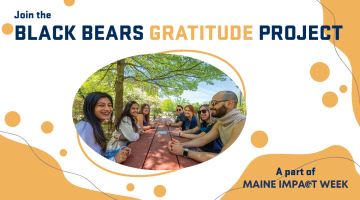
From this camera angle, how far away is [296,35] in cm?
95

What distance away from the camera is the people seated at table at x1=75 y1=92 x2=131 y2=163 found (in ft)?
3.24

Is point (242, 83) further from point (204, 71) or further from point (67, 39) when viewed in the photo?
point (67, 39)

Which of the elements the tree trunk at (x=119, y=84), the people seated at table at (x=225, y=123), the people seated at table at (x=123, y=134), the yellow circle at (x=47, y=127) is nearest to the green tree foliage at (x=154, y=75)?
the tree trunk at (x=119, y=84)

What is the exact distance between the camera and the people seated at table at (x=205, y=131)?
153 centimetres

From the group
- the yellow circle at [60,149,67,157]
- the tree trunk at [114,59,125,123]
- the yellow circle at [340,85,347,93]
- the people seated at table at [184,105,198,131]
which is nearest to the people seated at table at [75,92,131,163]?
the yellow circle at [60,149,67,157]

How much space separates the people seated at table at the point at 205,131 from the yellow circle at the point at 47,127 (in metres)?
1.35

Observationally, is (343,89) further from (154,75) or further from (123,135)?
(123,135)

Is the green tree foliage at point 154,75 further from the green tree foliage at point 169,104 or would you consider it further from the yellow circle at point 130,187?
the yellow circle at point 130,187

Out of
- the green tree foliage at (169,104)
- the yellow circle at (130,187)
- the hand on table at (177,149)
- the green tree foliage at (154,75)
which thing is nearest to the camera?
the yellow circle at (130,187)

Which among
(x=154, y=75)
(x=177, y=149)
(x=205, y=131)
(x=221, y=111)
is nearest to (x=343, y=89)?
(x=221, y=111)

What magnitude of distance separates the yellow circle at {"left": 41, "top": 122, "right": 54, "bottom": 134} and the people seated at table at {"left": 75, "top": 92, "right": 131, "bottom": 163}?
0.19m

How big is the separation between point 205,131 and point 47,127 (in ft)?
5.81

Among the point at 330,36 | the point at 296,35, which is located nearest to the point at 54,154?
the point at 296,35

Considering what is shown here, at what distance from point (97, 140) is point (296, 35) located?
2.02m
